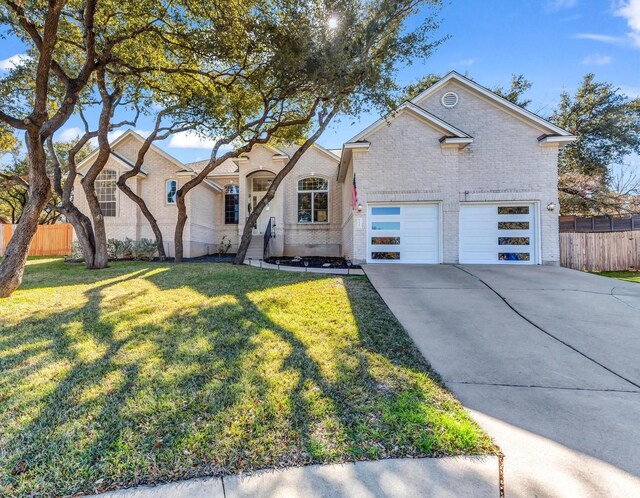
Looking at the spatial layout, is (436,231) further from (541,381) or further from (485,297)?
(541,381)

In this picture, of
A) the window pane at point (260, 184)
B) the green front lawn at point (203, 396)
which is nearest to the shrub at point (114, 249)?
the window pane at point (260, 184)

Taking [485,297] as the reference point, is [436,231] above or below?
above

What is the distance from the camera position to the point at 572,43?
10195 mm

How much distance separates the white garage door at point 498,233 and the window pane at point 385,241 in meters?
2.35

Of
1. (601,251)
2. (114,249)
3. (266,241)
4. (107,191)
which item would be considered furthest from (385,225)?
(107,191)

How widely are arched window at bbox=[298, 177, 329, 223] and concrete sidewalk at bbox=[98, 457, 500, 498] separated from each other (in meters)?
14.5

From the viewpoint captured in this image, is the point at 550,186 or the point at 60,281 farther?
the point at 550,186

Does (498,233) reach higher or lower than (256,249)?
higher

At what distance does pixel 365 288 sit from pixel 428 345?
10.3 feet

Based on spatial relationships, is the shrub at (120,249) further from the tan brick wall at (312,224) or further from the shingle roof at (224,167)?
the tan brick wall at (312,224)

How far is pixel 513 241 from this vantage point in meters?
10.8

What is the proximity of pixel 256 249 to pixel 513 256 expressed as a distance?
11089 millimetres

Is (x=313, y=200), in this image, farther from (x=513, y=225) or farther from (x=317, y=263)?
(x=513, y=225)

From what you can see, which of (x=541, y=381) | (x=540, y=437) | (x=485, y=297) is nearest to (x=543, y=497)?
(x=540, y=437)
